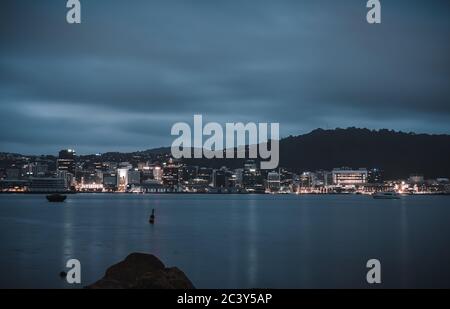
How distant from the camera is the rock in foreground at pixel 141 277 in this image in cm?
1535

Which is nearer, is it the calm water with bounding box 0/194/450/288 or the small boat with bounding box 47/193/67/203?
the calm water with bounding box 0/194/450/288

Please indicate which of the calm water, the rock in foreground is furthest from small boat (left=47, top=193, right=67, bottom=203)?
the rock in foreground

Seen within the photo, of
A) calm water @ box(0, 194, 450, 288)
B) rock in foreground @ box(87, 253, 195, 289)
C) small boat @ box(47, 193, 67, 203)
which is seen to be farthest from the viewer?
small boat @ box(47, 193, 67, 203)

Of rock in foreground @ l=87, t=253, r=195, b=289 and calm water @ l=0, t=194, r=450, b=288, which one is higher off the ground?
rock in foreground @ l=87, t=253, r=195, b=289

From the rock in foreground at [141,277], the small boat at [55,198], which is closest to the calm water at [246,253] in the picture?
the rock in foreground at [141,277]

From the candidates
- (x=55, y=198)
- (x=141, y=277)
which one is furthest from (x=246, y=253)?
(x=55, y=198)

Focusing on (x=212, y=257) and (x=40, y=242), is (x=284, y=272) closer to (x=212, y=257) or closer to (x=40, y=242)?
(x=212, y=257)

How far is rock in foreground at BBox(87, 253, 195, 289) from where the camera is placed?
604 inches

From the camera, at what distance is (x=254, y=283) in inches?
1027

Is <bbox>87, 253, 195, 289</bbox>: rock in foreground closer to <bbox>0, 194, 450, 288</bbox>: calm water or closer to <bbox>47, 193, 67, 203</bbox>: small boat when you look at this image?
<bbox>0, 194, 450, 288</bbox>: calm water

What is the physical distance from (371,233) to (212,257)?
23.9 metres

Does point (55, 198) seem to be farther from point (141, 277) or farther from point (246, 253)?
point (141, 277)
